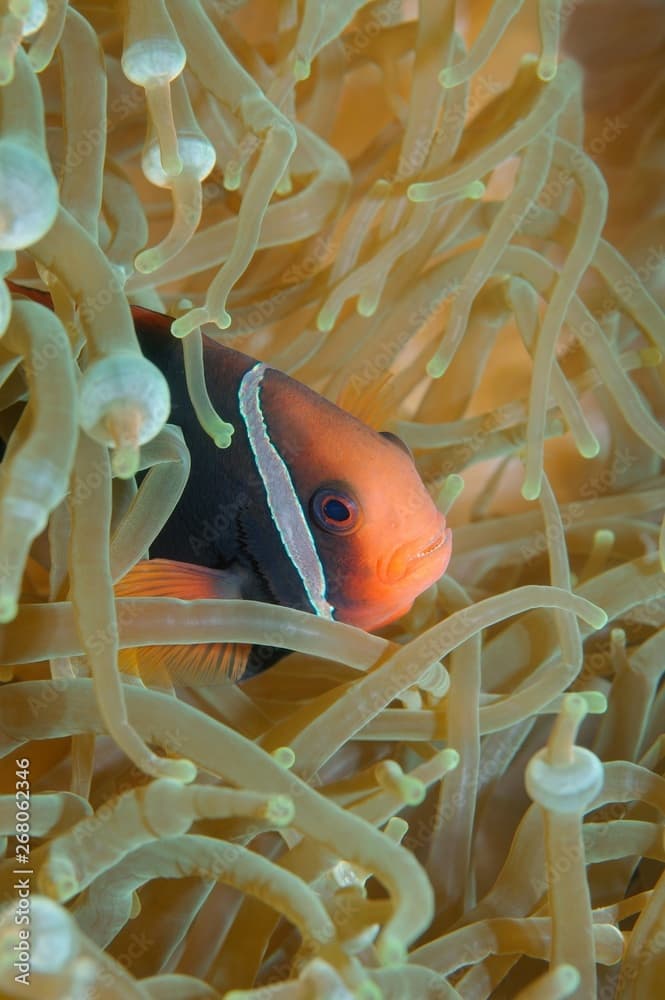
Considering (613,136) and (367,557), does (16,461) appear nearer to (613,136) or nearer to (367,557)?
(367,557)

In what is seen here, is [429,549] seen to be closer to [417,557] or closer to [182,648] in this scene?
[417,557]

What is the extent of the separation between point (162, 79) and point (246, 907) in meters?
0.68

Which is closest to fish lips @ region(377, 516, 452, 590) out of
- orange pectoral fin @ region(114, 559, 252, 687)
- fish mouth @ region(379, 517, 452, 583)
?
fish mouth @ region(379, 517, 452, 583)

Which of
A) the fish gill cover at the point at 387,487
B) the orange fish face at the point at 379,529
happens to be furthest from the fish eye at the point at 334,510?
the fish gill cover at the point at 387,487

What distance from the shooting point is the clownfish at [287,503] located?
93cm

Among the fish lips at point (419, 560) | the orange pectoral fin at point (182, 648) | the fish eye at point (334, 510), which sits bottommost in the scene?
the orange pectoral fin at point (182, 648)

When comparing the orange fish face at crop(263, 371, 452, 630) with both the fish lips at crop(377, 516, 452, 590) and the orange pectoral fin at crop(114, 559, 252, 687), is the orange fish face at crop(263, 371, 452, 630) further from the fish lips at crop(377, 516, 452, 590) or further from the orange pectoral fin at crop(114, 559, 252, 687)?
the orange pectoral fin at crop(114, 559, 252, 687)

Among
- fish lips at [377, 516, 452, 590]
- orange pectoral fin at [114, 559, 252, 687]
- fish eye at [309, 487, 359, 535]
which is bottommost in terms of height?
orange pectoral fin at [114, 559, 252, 687]

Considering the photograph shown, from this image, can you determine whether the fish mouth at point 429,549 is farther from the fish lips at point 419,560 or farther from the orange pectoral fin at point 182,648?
the orange pectoral fin at point 182,648

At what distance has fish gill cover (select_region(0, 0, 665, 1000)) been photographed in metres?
0.60

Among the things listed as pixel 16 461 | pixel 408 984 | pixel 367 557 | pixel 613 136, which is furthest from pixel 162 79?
pixel 613 136

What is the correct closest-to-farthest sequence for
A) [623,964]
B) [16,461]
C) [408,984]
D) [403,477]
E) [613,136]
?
[16,461] < [408,984] < [623,964] < [403,477] < [613,136]

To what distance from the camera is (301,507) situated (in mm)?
961

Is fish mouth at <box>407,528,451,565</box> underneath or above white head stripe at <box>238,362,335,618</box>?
underneath
